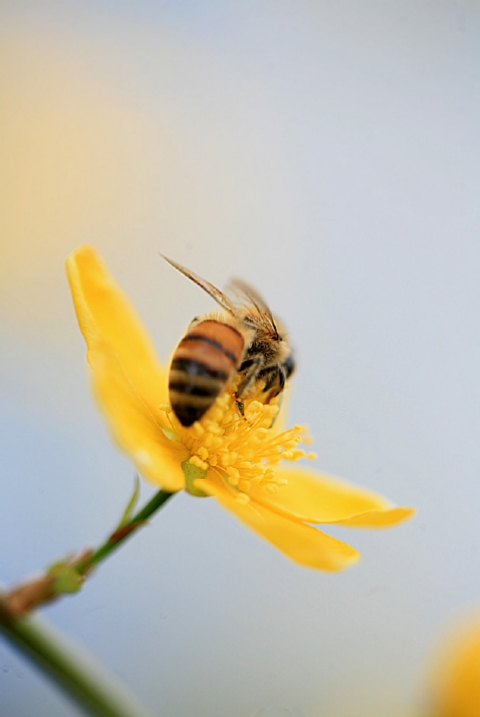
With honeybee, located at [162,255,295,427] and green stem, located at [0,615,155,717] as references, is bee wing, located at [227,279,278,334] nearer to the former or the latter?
honeybee, located at [162,255,295,427]

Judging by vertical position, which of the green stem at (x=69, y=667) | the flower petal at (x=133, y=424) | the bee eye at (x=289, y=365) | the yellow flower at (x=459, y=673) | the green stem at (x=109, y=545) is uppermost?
the bee eye at (x=289, y=365)

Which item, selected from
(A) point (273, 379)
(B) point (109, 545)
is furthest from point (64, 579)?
(A) point (273, 379)

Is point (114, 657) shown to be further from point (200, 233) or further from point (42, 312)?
point (200, 233)

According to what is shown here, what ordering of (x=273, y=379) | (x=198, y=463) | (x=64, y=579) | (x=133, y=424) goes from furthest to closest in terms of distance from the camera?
(x=273, y=379) → (x=198, y=463) → (x=133, y=424) → (x=64, y=579)

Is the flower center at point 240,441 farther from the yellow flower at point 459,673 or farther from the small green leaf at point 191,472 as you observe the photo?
the yellow flower at point 459,673

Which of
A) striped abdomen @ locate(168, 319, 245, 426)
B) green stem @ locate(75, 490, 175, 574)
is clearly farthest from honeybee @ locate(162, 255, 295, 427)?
green stem @ locate(75, 490, 175, 574)

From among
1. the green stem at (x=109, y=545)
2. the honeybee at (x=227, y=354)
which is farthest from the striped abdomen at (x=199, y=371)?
the green stem at (x=109, y=545)

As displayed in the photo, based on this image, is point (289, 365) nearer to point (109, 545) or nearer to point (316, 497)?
point (316, 497)
